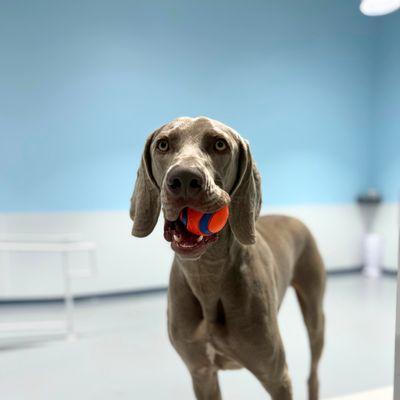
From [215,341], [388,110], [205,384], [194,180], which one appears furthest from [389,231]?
[194,180]

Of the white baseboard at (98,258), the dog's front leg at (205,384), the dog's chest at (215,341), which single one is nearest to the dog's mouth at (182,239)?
the dog's chest at (215,341)

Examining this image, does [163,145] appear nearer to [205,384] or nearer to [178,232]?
[178,232]

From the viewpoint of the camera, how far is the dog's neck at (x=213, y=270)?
1.18 meters

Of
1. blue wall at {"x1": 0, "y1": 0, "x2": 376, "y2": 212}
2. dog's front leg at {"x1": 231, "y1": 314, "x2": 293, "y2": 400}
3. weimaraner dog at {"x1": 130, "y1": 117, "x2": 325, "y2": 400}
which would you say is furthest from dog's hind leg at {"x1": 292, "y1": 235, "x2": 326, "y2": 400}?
blue wall at {"x1": 0, "y1": 0, "x2": 376, "y2": 212}

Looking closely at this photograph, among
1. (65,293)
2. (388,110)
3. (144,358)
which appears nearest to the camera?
(144,358)

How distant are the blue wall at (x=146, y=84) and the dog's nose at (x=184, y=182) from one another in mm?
2991

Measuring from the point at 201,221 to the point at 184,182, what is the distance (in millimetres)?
120

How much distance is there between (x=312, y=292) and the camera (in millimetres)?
1748

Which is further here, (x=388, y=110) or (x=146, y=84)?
(x=388, y=110)

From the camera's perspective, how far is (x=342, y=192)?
4969 mm

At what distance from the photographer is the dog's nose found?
880 mm

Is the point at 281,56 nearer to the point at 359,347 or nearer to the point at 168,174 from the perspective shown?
the point at 359,347

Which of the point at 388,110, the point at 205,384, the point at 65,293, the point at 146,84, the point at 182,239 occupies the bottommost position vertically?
the point at 65,293

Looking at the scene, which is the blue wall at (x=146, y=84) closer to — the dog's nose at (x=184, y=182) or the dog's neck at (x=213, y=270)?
the dog's neck at (x=213, y=270)
